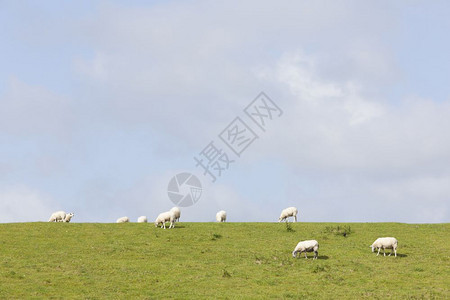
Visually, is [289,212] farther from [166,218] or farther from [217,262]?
[217,262]

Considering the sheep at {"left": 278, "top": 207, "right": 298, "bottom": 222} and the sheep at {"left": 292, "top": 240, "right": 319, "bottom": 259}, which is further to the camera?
the sheep at {"left": 278, "top": 207, "right": 298, "bottom": 222}

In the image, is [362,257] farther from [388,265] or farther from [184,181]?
[184,181]

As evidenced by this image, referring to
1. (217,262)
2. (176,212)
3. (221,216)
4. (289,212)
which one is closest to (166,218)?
(176,212)

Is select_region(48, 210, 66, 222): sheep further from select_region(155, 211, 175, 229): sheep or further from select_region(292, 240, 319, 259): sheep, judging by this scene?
select_region(292, 240, 319, 259): sheep

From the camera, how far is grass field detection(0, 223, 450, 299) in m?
32.8

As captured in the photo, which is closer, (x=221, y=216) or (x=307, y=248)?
(x=307, y=248)

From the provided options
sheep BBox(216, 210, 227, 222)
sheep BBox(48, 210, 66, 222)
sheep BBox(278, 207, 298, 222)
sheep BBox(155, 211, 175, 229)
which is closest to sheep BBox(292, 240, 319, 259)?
sheep BBox(155, 211, 175, 229)

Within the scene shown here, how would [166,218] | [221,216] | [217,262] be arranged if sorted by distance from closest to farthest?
[217,262], [166,218], [221,216]

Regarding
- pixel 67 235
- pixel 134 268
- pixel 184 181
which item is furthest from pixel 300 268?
pixel 184 181

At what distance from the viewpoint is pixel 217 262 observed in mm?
38844

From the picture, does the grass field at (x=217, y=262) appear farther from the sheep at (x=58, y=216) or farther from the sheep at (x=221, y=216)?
the sheep at (x=221, y=216)

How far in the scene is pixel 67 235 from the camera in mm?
45969

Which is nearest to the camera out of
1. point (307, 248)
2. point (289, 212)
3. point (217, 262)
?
point (217, 262)

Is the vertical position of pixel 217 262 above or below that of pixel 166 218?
below
